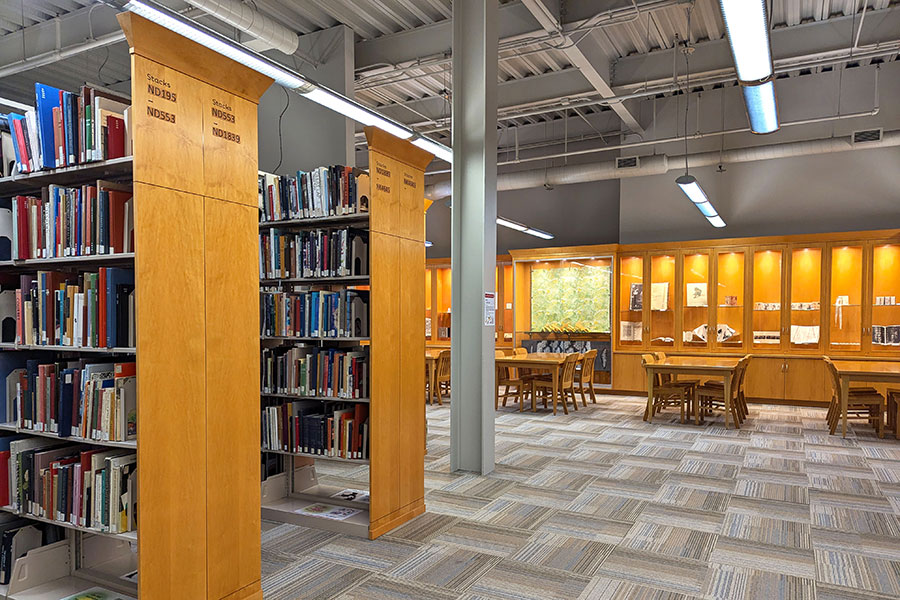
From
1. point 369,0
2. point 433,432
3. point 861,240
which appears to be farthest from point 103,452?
point 861,240

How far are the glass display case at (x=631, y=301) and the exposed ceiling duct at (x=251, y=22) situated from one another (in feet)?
25.1

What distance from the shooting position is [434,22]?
8438mm

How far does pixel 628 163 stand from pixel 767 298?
349cm

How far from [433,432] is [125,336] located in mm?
5741

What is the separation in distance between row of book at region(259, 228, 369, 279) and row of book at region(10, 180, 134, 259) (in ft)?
5.66

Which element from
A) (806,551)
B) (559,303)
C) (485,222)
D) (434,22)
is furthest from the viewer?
(559,303)

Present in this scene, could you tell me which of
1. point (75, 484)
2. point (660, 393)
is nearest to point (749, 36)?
point (75, 484)

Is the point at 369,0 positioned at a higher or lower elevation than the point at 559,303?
higher

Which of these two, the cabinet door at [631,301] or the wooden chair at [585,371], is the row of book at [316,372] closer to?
the wooden chair at [585,371]

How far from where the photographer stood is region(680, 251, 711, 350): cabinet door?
11.6 metres

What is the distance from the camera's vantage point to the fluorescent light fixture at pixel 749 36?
376 centimetres

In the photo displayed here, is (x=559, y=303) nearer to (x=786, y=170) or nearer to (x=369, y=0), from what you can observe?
(x=786, y=170)

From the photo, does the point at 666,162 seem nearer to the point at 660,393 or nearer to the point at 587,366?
the point at 587,366

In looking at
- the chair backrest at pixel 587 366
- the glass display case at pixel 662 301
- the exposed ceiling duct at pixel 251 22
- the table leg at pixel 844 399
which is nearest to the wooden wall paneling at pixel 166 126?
the exposed ceiling duct at pixel 251 22
